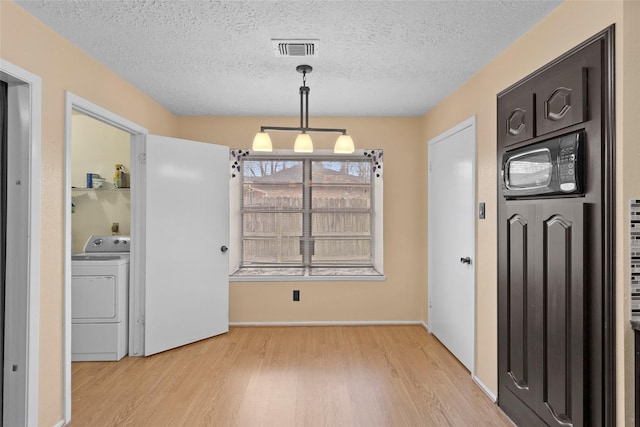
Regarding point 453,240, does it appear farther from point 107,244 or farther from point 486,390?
point 107,244

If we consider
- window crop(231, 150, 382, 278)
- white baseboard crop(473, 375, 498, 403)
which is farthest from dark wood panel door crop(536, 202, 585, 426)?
window crop(231, 150, 382, 278)

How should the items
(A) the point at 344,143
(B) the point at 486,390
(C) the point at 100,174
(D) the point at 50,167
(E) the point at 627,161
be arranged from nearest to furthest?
1. (E) the point at 627,161
2. (D) the point at 50,167
3. (B) the point at 486,390
4. (A) the point at 344,143
5. (C) the point at 100,174

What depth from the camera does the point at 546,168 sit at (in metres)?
1.93

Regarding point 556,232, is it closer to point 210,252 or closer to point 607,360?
point 607,360

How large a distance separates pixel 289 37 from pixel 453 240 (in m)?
2.28

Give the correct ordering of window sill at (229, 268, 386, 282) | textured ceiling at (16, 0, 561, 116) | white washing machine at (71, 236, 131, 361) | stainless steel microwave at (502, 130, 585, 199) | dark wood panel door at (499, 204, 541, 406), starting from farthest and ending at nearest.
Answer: window sill at (229, 268, 386, 282)
white washing machine at (71, 236, 131, 361)
dark wood panel door at (499, 204, 541, 406)
textured ceiling at (16, 0, 561, 116)
stainless steel microwave at (502, 130, 585, 199)

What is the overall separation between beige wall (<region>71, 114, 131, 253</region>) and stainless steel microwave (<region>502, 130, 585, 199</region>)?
11.9 feet

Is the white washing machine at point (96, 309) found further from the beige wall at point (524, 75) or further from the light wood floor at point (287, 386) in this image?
the beige wall at point (524, 75)

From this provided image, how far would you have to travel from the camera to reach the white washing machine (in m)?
3.15

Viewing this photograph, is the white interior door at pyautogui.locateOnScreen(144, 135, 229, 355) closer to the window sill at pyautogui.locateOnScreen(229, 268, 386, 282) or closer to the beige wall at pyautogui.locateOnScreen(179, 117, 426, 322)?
the window sill at pyautogui.locateOnScreen(229, 268, 386, 282)

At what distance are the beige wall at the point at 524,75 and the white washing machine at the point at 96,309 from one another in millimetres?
3114

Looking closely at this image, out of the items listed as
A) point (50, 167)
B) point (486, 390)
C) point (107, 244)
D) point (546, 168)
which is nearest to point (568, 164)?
point (546, 168)

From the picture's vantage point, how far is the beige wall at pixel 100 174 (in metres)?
3.82

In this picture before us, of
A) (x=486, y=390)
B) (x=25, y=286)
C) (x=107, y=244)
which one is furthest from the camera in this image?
(x=107, y=244)
